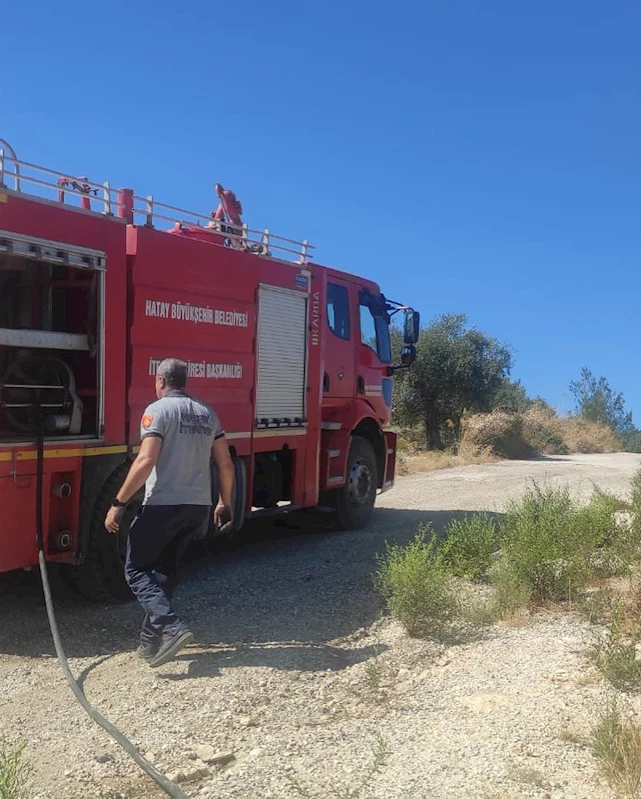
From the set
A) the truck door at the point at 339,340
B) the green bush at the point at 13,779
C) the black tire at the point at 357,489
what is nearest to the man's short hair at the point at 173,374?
the green bush at the point at 13,779

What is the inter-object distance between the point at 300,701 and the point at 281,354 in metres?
4.39

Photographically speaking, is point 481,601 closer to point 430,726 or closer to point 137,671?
point 430,726

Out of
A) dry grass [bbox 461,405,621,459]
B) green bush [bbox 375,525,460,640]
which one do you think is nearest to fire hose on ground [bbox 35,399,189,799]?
green bush [bbox 375,525,460,640]

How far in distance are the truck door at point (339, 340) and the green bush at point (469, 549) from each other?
278cm

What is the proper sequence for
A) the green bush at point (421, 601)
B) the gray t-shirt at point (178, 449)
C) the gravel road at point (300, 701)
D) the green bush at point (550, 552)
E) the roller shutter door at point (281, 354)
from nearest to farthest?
1. the gravel road at point (300, 701)
2. the gray t-shirt at point (178, 449)
3. the green bush at point (421, 601)
4. the green bush at point (550, 552)
5. the roller shutter door at point (281, 354)

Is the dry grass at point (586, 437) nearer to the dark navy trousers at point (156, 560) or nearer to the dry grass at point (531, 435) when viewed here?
the dry grass at point (531, 435)

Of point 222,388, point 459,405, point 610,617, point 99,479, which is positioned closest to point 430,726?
point 610,617

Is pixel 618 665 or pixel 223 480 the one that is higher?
pixel 223 480

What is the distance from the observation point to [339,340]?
963cm

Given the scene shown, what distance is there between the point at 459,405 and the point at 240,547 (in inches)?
703

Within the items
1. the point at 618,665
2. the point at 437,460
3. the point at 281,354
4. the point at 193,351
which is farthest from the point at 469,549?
the point at 437,460

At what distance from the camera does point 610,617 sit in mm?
5398

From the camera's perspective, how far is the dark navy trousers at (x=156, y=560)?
4914 millimetres

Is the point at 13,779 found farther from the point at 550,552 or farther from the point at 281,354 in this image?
the point at 281,354
